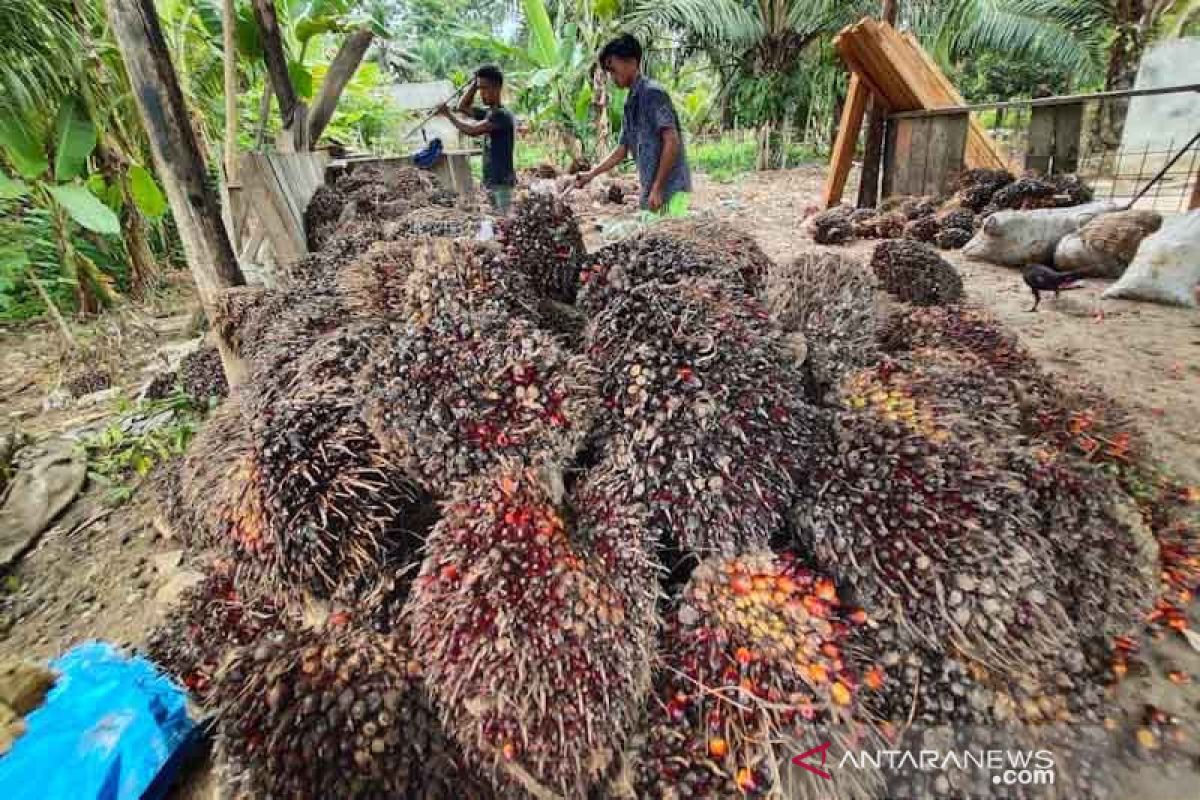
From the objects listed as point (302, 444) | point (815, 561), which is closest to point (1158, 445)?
point (815, 561)

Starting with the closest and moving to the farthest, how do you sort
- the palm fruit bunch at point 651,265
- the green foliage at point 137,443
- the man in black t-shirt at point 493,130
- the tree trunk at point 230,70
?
1. the palm fruit bunch at point 651,265
2. the tree trunk at point 230,70
3. the green foliage at point 137,443
4. the man in black t-shirt at point 493,130

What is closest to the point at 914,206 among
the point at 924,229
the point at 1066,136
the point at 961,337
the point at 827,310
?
the point at 924,229

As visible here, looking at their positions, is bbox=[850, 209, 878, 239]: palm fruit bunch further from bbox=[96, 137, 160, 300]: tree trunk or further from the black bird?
bbox=[96, 137, 160, 300]: tree trunk

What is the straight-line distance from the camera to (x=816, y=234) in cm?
583

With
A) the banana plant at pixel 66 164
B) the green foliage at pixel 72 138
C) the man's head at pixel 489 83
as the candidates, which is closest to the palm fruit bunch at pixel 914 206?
the man's head at pixel 489 83

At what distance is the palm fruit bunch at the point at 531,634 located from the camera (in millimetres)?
947

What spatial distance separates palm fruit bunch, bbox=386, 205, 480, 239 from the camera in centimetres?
183

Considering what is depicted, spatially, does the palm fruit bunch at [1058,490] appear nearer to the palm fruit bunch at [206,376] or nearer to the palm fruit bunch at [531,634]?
the palm fruit bunch at [531,634]

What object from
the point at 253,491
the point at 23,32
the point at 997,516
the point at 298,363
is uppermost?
the point at 23,32

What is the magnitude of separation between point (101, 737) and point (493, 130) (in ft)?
16.9

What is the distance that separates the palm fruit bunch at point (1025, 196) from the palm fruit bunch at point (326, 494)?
6.07 metres

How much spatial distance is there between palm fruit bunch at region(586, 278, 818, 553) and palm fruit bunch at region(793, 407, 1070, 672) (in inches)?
4.4

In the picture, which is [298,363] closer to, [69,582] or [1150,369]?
[69,582]

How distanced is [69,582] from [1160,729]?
3.38 metres
